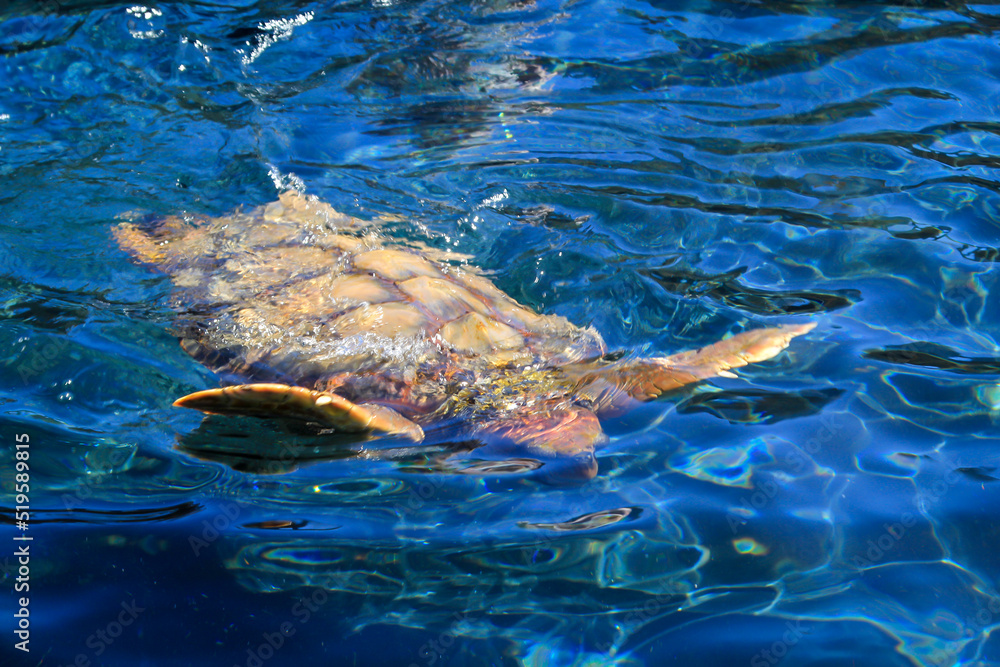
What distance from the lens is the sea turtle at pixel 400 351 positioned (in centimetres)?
306

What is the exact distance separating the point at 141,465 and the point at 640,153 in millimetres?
4051

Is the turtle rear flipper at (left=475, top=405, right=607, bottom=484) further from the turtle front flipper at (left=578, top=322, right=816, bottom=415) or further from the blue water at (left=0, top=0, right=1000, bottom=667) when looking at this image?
the turtle front flipper at (left=578, top=322, right=816, bottom=415)

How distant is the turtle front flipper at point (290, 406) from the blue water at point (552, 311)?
18cm

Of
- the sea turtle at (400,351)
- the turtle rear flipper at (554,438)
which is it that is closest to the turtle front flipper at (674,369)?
the sea turtle at (400,351)

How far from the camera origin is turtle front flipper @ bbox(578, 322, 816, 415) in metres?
3.45

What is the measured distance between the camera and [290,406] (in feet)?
9.29

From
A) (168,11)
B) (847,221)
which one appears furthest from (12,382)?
(168,11)
